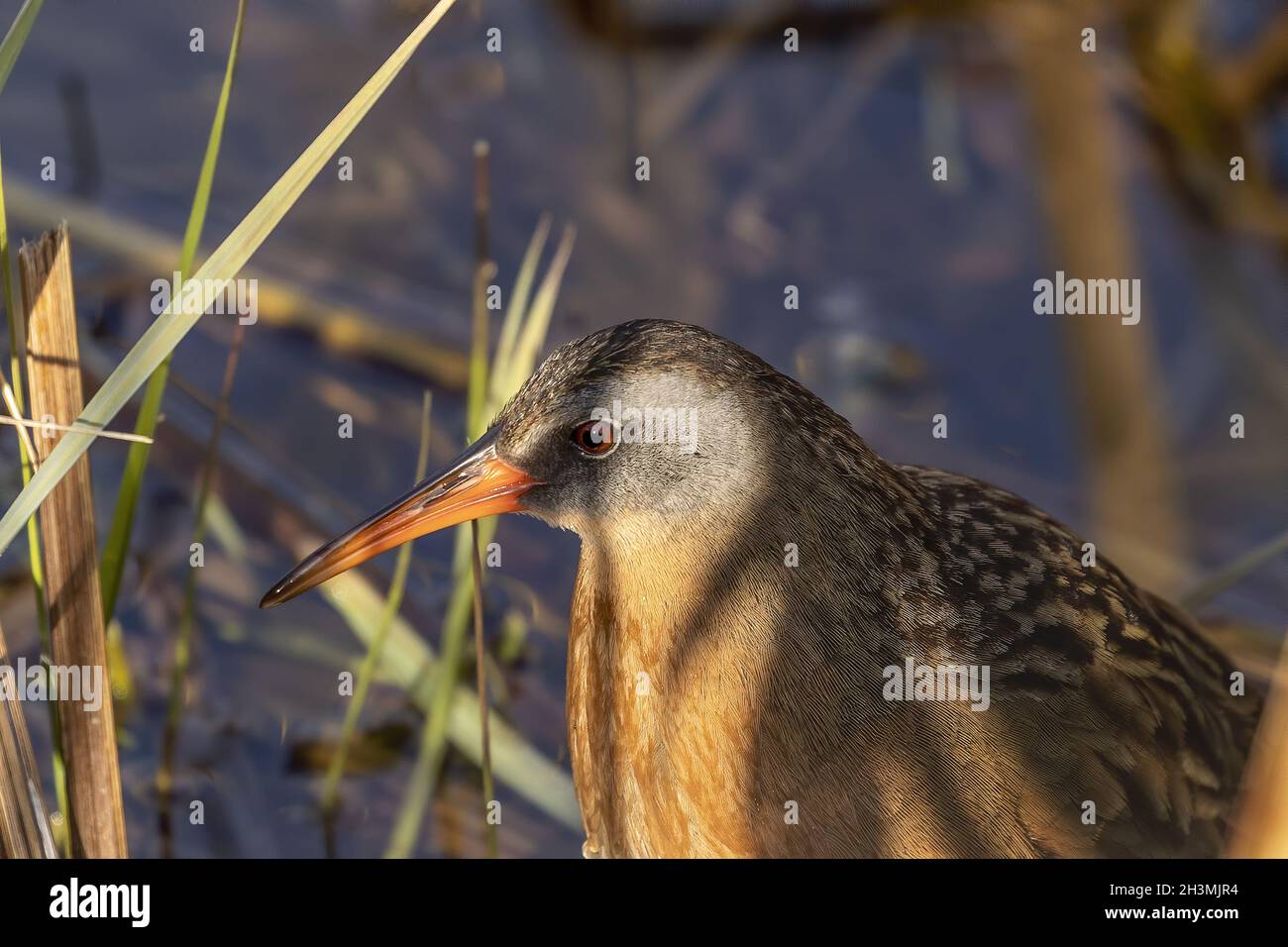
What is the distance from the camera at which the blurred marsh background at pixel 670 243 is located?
396 centimetres

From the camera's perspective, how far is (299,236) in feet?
16.1

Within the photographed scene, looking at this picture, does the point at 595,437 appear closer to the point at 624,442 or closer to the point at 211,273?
the point at 624,442

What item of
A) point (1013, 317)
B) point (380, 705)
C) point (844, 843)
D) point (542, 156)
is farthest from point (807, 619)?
point (542, 156)

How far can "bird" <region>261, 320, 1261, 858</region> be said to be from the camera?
2.40m

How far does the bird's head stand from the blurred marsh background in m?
1.19

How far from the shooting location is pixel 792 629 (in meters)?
2.42

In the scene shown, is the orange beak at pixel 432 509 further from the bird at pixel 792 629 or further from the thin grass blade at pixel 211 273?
the thin grass blade at pixel 211 273

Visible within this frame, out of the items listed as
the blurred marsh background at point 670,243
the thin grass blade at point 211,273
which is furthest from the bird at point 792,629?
the blurred marsh background at point 670,243

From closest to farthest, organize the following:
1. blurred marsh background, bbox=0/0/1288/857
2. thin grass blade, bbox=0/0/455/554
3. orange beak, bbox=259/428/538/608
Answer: thin grass blade, bbox=0/0/455/554 < orange beak, bbox=259/428/538/608 < blurred marsh background, bbox=0/0/1288/857

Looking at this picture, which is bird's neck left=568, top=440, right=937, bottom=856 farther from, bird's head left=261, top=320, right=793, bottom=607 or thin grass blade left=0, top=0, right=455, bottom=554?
thin grass blade left=0, top=0, right=455, bottom=554

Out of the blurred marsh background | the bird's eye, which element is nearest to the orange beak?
the bird's eye
